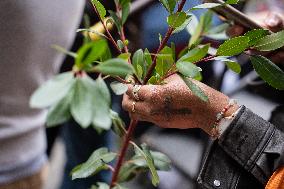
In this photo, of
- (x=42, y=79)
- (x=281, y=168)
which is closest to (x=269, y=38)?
(x=281, y=168)

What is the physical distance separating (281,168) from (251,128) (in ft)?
0.31

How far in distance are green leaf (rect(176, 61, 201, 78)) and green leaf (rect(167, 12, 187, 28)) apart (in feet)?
0.23

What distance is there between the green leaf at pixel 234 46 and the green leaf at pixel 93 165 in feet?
1.24

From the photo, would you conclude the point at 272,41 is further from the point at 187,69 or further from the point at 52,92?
the point at 52,92

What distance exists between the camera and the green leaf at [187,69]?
0.66 m

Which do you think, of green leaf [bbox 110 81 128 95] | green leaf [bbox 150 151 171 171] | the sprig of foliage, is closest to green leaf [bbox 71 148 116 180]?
the sprig of foliage

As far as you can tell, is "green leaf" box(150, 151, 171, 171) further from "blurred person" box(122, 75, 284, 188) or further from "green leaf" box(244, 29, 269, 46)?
"green leaf" box(244, 29, 269, 46)

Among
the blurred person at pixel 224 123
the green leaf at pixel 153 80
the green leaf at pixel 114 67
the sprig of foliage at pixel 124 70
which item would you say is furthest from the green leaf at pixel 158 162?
the green leaf at pixel 114 67

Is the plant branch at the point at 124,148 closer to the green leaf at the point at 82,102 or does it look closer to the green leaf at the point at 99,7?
the green leaf at the point at 99,7

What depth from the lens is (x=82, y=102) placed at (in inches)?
17.8

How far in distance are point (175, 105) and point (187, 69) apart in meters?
0.17

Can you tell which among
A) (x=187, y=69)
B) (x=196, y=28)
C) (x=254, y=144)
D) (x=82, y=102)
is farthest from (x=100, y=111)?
(x=196, y=28)

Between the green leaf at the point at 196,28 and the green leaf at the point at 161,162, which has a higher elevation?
the green leaf at the point at 196,28

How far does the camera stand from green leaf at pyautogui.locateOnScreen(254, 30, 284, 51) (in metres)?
0.71
